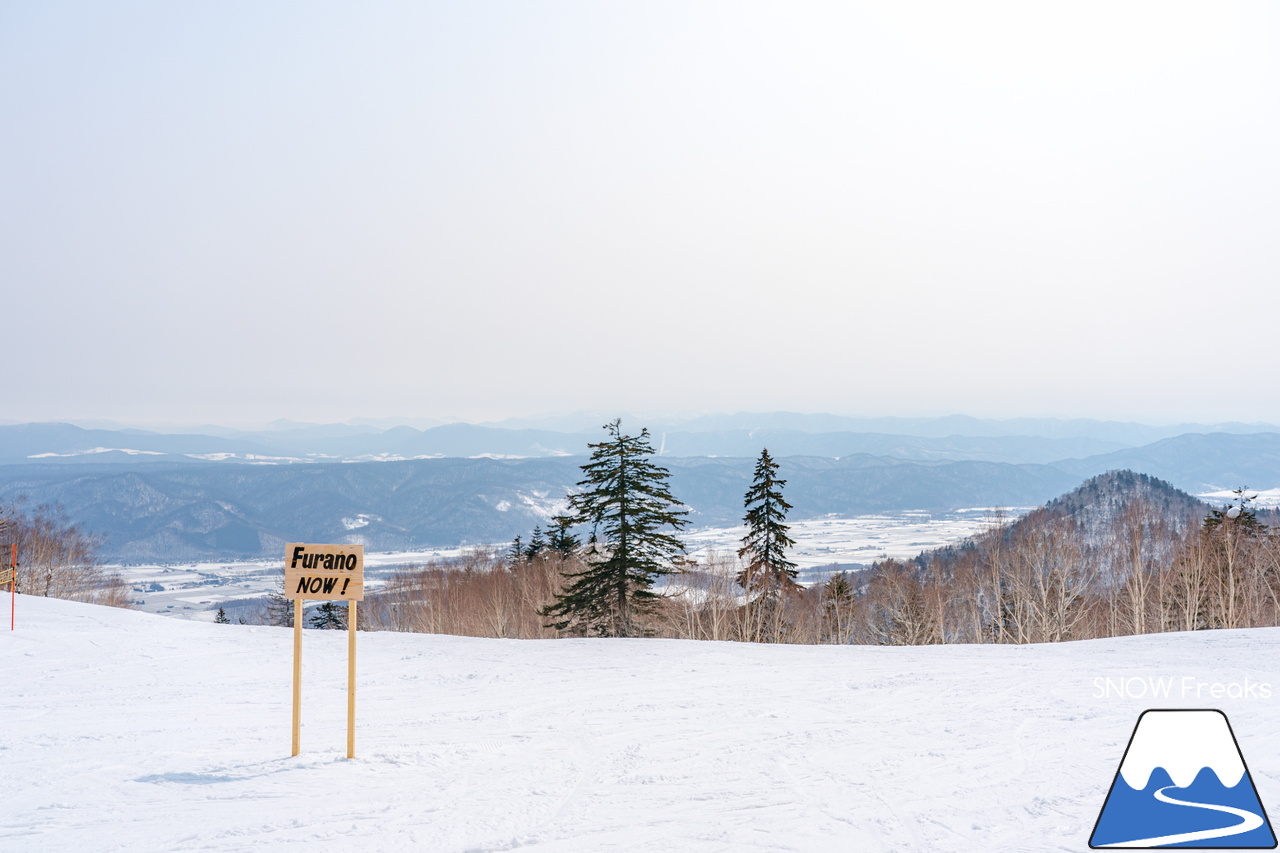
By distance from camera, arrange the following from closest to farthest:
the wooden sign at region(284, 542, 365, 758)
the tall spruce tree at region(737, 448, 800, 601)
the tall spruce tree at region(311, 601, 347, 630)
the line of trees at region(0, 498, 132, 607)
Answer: the wooden sign at region(284, 542, 365, 758), the tall spruce tree at region(737, 448, 800, 601), the tall spruce tree at region(311, 601, 347, 630), the line of trees at region(0, 498, 132, 607)

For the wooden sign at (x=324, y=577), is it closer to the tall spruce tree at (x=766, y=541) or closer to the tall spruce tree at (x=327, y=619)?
the tall spruce tree at (x=766, y=541)

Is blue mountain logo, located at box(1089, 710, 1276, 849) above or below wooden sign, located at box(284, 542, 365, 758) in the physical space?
below

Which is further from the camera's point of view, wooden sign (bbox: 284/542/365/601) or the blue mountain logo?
wooden sign (bbox: 284/542/365/601)

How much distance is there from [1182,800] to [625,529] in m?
19.4

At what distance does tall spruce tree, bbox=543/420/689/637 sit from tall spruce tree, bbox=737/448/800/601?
7.37 m

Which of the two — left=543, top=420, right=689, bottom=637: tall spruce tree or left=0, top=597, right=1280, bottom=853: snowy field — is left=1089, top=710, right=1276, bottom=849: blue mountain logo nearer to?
left=0, top=597, right=1280, bottom=853: snowy field

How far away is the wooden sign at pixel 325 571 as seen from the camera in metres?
7.80

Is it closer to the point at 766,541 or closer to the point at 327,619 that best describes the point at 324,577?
the point at 766,541

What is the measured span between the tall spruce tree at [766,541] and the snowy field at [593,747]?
16742mm

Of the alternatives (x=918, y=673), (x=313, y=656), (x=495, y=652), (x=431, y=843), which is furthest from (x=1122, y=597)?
(x=431, y=843)

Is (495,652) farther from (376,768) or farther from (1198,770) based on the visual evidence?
(1198,770)

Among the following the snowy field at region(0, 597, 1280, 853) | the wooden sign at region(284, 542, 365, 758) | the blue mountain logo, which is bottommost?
the snowy field at region(0, 597, 1280, 853)

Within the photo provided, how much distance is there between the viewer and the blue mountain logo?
5.73 metres

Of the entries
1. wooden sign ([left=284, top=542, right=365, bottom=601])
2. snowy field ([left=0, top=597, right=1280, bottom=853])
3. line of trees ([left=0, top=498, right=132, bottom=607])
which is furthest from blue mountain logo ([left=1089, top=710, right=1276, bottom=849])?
line of trees ([left=0, top=498, right=132, bottom=607])
